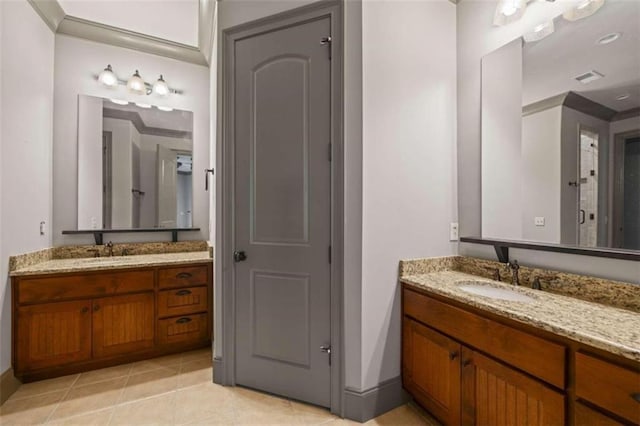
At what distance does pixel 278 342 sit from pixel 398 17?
230cm

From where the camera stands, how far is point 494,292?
1777mm

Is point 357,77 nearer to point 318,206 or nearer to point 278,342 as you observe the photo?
point 318,206

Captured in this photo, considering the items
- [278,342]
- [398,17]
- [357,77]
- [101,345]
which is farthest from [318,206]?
[101,345]

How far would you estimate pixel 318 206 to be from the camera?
75.2 inches

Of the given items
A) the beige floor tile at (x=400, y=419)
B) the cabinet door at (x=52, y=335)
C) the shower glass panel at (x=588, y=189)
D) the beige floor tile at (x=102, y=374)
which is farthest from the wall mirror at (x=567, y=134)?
the cabinet door at (x=52, y=335)

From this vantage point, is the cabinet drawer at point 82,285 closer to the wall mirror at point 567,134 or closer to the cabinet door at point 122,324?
the cabinet door at point 122,324

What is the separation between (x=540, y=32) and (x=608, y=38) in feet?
1.22

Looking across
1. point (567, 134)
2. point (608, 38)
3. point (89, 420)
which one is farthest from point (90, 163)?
point (608, 38)

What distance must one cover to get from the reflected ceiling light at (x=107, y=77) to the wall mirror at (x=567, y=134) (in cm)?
321

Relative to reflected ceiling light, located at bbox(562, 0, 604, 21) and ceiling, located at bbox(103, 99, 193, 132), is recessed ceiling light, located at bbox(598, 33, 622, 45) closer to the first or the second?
reflected ceiling light, located at bbox(562, 0, 604, 21)

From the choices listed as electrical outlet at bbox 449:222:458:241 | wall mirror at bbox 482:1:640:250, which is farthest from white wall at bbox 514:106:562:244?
electrical outlet at bbox 449:222:458:241

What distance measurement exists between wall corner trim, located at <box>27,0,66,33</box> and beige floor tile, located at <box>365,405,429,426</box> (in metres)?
3.82

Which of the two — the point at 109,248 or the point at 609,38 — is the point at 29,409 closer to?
the point at 109,248

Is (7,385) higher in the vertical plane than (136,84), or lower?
lower
